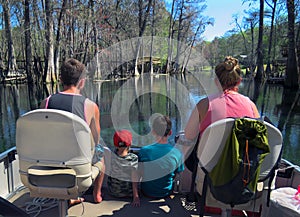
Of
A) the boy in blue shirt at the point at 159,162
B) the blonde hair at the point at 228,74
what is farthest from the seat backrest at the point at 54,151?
the blonde hair at the point at 228,74

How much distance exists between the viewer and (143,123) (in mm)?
7980

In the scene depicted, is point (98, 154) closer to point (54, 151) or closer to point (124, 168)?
point (124, 168)

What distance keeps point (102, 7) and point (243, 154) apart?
2256cm

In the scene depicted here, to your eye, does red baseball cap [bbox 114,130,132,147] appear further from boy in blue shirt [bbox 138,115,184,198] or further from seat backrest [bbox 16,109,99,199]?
seat backrest [bbox 16,109,99,199]

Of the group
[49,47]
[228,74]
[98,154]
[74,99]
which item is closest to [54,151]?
[74,99]

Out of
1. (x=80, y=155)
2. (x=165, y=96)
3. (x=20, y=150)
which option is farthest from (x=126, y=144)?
(x=165, y=96)

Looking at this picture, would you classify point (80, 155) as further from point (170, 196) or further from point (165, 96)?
point (165, 96)

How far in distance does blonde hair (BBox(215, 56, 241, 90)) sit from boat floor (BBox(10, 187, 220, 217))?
1162 mm

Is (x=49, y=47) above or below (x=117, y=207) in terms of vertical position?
above

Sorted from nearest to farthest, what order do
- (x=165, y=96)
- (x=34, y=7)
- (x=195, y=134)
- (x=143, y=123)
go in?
(x=195, y=134) → (x=143, y=123) → (x=165, y=96) → (x=34, y=7)

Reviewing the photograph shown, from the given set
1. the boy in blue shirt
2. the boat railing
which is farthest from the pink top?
the boat railing

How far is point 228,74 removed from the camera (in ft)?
6.18

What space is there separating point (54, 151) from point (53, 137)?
0.32 feet

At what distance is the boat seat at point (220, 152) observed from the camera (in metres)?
1.51
